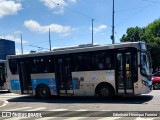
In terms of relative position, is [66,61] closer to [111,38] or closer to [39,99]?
[39,99]

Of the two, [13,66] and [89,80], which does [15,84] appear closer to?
[13,66]

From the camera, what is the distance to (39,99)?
20406 millimetres

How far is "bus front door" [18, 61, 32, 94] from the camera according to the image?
2072cm

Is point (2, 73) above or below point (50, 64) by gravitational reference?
below

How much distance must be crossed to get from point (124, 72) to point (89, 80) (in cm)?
223

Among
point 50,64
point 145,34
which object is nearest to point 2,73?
point 50,64

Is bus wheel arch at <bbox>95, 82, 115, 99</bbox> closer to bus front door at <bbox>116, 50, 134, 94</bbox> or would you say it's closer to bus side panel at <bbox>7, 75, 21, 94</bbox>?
bus front door at <bbox>116, 50, 134, 94</bbox>

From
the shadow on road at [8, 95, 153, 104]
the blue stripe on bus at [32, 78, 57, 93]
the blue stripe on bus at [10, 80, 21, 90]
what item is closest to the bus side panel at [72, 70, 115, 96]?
the shadow on road at [8, 95, 153, 104]

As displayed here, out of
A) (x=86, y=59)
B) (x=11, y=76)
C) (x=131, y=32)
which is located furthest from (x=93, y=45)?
(x=131, y=32)

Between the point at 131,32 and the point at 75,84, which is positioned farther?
the point at 131,32

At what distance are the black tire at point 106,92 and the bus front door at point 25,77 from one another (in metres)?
5.06

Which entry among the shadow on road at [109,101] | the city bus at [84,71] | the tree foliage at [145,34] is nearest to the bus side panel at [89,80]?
the city bus at [84,71]

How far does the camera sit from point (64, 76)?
19.0 m

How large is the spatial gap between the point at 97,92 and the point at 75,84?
4.58 ft
